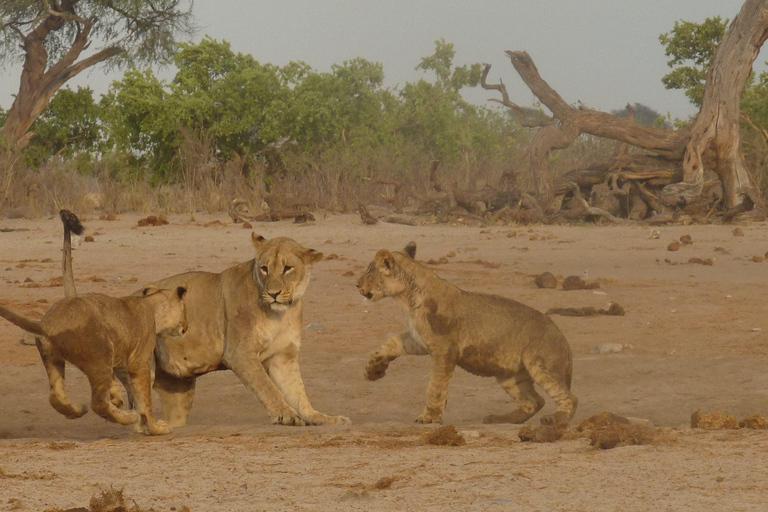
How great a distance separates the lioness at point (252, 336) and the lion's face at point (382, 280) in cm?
66

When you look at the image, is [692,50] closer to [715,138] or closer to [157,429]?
[715,138]

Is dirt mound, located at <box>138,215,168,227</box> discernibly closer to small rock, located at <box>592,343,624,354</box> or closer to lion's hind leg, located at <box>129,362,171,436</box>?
small rock, located at <box>592,343,624,354</box>

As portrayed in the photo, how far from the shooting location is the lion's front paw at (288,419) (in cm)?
629

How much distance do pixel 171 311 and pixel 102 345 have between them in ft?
2.43

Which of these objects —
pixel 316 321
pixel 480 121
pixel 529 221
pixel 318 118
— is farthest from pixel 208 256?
pixel 480 121

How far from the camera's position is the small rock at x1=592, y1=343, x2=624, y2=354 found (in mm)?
8984

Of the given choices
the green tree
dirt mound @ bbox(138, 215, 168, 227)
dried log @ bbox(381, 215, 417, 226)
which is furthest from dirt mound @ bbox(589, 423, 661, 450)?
the green tree

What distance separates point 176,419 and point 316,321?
4297 millimetres

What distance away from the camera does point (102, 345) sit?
5715 millimetres

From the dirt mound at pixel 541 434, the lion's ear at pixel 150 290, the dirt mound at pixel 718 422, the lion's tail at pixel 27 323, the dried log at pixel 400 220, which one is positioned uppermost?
the dried log at pixel 400 220

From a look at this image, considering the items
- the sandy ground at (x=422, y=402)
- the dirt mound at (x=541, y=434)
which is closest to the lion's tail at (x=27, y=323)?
the sandy ground at (x=422, y=402)

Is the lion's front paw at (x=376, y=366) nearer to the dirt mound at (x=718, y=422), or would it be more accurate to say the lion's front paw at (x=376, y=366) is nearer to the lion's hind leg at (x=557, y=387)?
the lion's hind leg at (x=557, y=387)

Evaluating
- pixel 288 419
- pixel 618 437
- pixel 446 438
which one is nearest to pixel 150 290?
pixel 288 419

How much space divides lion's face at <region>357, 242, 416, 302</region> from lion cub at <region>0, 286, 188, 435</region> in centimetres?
152
